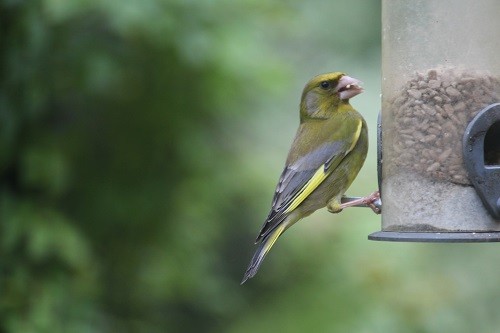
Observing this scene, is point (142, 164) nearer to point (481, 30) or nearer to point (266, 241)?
point (266, 241)

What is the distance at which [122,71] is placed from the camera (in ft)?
20.3

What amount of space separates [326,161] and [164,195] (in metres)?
1.28

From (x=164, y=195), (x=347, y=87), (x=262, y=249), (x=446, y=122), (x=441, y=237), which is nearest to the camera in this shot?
(x=441, y=237)

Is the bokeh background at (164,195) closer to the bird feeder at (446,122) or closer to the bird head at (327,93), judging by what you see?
the bird head at (327,93)

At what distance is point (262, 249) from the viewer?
521 centimetres

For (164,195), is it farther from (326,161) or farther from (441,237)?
(441,237)

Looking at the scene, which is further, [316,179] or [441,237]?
[316,179]

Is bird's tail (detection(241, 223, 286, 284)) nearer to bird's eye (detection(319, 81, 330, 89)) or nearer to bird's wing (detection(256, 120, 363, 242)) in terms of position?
bird's wing (detection(256, 120, 363, 242))

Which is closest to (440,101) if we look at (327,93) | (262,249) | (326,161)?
(326,161)

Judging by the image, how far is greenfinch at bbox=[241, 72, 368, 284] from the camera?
217 inches

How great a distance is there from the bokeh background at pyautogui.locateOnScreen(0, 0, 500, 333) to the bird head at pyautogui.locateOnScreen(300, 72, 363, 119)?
0.39 m

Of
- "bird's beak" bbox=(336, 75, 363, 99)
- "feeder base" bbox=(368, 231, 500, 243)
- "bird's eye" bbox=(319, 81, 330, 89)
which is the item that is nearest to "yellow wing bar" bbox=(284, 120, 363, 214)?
"bird's beak" bbox=(336, 75, 363, 99)

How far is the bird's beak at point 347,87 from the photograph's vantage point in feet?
18.5

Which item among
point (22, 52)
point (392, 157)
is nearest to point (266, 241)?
point (392, 157)
